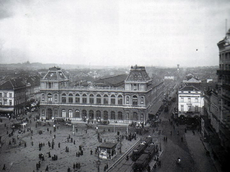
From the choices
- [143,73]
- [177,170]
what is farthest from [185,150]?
[143,73]

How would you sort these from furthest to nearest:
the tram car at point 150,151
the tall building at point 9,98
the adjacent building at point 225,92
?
the tall building at point 9,98, the tram car at point 150,151, the adjacent building at point 225,92

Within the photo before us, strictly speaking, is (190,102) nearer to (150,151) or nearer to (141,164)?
(150,151)

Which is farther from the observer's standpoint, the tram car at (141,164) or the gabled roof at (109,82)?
the gabled roof at (109,82)

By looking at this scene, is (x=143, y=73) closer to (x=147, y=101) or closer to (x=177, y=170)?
(x=147, y=101)

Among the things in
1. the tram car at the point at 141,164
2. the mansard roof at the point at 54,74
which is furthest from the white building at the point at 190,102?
the mansard roof at the point at 54,74

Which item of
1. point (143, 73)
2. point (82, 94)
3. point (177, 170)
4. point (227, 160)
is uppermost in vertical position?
point (143, 73)

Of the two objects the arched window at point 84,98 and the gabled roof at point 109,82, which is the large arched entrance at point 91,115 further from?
the gabled roof at point 109,82

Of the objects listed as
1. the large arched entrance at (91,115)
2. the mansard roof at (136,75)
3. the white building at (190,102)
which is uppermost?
the mansard roof at (136,75)
